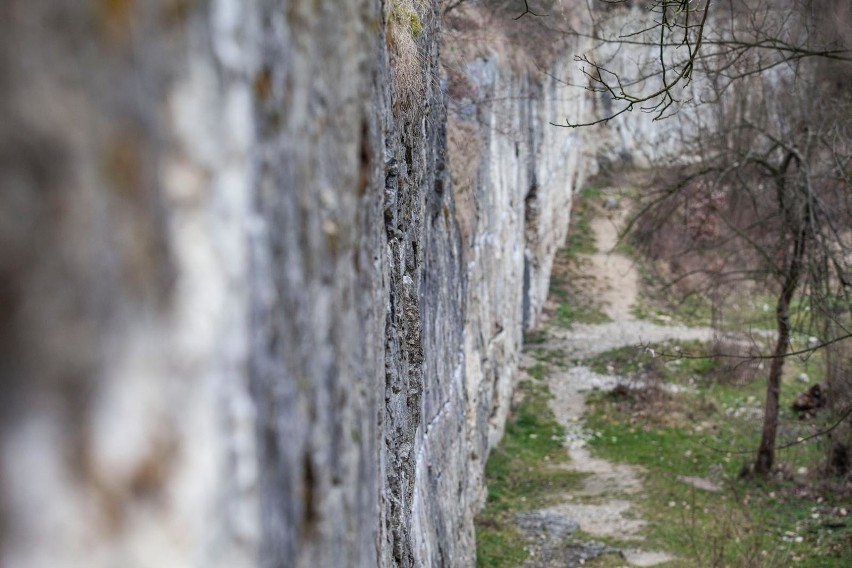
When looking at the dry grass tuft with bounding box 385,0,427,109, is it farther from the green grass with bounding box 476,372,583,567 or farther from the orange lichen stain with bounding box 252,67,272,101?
the green grass with bounding box 476,372,583,567

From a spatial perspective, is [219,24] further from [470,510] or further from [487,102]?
[487,102]

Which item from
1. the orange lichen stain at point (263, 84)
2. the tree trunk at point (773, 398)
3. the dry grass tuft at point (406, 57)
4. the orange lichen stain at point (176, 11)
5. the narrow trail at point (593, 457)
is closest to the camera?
the orange lichen stain at point (176, 11)

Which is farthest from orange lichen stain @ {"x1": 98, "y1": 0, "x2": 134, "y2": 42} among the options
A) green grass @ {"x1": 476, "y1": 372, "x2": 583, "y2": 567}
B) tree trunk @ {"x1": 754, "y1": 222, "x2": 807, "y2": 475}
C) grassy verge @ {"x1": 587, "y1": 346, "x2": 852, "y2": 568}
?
tree trunk @ {"x1": 754, "y1": 222, "x2": 807, "y2": 475}

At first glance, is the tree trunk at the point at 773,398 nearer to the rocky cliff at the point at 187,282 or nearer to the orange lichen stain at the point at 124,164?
the rocky cliff at the point at 187,282

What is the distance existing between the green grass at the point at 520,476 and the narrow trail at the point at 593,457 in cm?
16

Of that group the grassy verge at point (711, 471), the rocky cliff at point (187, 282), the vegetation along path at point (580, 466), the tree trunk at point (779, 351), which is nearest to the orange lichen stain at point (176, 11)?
the rocky cliff at point (187, 282)

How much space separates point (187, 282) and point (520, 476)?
11035 mm

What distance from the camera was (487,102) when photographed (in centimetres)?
1248

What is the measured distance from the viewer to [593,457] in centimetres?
1237

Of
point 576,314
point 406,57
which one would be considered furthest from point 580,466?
point 406,57

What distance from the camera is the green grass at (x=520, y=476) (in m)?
9.41

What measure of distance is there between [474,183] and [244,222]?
394 inches

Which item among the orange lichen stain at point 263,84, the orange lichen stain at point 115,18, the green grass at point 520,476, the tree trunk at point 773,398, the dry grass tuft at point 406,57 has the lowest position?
the green grass at point 520,476

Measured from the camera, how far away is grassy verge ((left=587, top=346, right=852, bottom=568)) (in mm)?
9086
